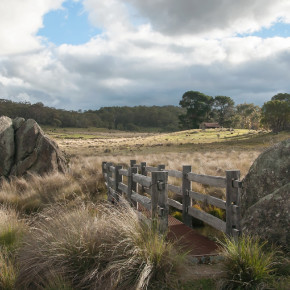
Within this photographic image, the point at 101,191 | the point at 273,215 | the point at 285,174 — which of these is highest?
the point at 285,174

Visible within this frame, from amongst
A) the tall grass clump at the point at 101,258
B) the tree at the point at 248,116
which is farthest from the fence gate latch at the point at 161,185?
the tree at the point at 248,116

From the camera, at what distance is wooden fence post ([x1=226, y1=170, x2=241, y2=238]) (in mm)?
6473

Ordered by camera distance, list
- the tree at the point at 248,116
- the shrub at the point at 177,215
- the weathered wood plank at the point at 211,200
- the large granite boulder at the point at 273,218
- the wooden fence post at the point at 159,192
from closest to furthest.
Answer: the large granite boulder at the point at 273,218, the wooden fence post at the point at 159,192, the weathered wood plank at the point at 211,200, the shrub at the point at 177,215, the tree at the point at 248,116

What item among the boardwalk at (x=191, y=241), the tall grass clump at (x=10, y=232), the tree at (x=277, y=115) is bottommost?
the boardwalk at (x=191, y=241)

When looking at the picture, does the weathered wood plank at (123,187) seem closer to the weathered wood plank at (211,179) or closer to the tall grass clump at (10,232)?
the weathered wood plank at (211,179)

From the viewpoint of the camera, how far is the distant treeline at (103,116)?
392ft

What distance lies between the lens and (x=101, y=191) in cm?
1325

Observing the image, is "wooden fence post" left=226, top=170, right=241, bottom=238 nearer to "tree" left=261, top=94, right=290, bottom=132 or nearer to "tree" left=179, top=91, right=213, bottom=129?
"tree" left=261, top=94, right=290, bottom=132

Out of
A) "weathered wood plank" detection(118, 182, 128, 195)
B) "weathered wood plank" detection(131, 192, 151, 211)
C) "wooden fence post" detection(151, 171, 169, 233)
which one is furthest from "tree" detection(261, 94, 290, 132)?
"wooden fence post" detection(151, 171, 169, 233)

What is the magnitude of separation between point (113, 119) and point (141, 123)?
13501 mm

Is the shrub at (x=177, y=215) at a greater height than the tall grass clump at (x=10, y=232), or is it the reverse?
the tall grass clump at (x=10, y=232)

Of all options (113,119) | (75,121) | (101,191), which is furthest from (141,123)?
(101,191)

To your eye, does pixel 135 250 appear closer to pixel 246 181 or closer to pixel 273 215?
pixel 273 215

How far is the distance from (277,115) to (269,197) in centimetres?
6616
